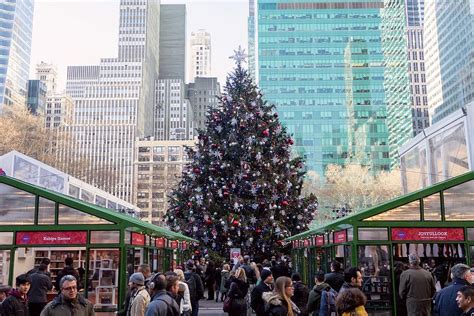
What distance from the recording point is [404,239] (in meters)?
11.3

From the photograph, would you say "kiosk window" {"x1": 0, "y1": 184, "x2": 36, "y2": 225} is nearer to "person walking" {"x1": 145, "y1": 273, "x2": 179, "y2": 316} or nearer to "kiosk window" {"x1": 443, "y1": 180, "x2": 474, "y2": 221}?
"person walking" {"x1": 145, "y1": 273, "x2": 179, "y2": 316}

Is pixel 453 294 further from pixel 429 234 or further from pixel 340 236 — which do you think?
pixel 340 236

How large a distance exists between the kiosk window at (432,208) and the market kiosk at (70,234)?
7.17 m

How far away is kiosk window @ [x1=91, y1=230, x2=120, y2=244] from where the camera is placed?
38.2 ft

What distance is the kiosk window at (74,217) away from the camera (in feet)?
38.6

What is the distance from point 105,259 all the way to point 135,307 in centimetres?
588

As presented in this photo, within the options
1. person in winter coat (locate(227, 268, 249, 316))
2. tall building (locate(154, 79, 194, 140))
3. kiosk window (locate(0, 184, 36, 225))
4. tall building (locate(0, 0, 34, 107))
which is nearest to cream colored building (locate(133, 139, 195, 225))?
tall building (locate(154, 79, 194, 140))

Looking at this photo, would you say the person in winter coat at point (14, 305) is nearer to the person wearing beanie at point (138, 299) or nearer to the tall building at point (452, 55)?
the person wearing beanie at point (138, 299)

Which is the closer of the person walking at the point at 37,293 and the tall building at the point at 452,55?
the person walking at the point at 37,293

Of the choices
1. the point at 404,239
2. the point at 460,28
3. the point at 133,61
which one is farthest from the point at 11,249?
the point at 133,61

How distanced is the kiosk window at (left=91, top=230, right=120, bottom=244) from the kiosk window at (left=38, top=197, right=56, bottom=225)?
1111mm

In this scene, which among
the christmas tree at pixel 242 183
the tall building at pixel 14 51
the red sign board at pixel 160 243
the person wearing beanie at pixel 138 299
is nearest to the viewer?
the person wearing beanie at pixel 138 299

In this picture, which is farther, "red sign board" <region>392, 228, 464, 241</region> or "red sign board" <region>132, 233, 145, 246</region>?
"red sign board" <region>132, 233, 145, 246</region>

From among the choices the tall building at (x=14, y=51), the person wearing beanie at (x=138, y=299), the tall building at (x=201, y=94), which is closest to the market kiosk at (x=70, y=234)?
the person wearing beanie at (x=138, y=299)
